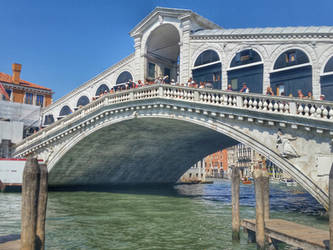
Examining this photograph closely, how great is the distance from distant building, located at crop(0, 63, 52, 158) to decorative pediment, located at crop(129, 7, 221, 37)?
37.2 feet

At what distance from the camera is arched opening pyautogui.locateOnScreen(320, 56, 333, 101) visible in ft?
46.4

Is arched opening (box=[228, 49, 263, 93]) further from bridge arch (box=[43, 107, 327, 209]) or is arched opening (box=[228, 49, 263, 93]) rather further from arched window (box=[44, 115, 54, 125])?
arched window (box=[44, 115, 54, 125])

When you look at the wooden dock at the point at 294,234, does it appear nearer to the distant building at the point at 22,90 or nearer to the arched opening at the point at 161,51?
the arched opening at the point at 161,51

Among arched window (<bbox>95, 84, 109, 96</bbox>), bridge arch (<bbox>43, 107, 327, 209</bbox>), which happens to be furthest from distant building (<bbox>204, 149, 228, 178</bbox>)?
bridge arch (<bbox>43, 107, 327, 209</bbox>)

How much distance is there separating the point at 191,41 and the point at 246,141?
8448 mm

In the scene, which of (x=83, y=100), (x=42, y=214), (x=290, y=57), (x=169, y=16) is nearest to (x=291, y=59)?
(x=290, y=57)

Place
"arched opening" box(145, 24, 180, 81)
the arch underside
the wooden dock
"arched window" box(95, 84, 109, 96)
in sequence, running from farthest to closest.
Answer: "arched window" box(95, 84, 109, 96) < "arched opening" box(145, 24, 180, 81) < the arch underside < the wooden dock

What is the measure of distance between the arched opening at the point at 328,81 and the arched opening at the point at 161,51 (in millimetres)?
9887

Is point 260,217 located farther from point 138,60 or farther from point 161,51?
point 161,51

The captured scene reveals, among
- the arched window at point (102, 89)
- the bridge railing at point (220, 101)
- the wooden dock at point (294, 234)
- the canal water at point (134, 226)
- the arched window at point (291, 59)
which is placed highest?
the arched window at point (102, 89)

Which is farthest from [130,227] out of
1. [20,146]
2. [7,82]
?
[7,82]

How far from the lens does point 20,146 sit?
76.0 feet

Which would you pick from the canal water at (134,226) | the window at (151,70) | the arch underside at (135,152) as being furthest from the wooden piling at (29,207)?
the window at (151,70)

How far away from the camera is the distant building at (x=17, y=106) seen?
24.1 m
